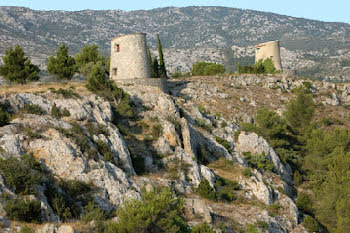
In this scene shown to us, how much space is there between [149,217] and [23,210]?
5807mm

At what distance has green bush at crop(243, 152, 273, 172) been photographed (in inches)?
1590

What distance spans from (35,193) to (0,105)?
10369 mm

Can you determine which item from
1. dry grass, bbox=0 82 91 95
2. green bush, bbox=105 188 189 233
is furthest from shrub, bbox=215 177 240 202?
dry grass, bbox=0 82 91 95

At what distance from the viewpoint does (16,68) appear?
151ft

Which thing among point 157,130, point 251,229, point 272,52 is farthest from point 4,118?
point 272,52

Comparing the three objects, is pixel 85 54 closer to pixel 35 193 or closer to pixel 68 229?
pixel 35 193

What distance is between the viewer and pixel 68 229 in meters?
16.9

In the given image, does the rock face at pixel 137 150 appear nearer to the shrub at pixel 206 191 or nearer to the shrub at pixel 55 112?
the shrub at pixel 55 112

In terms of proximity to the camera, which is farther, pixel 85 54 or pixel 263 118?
pixel 85 54

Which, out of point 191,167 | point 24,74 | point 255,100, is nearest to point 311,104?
point 255,100

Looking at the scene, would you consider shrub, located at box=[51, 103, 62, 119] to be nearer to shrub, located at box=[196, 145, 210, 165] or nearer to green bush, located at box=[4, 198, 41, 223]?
green bush, located at box=[4, 198, 41, 223]

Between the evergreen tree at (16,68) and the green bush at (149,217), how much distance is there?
3175 cm

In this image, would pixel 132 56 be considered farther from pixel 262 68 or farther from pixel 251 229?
pixel 262 68

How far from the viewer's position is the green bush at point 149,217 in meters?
18.2
